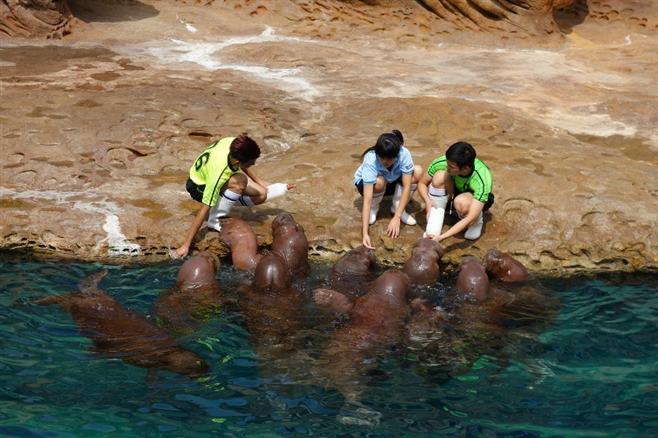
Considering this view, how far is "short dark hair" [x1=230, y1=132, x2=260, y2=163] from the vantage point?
24.7ft

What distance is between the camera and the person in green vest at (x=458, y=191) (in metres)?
7.52

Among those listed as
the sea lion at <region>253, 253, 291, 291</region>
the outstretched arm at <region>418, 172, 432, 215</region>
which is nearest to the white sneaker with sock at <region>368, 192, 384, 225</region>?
the outstretched arm at <region>418, 172, 432, 215</region>

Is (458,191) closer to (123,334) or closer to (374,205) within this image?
(374,205)

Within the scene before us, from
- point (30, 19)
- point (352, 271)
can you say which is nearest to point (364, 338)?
point (352, 271)

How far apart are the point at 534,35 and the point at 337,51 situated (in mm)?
3892

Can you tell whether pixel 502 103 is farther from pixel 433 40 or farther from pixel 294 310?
pixel 294 310

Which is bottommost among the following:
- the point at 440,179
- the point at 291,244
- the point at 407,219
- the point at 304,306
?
the point at 304,306

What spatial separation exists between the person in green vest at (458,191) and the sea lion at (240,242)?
1.58 m

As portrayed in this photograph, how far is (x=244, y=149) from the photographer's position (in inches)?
297

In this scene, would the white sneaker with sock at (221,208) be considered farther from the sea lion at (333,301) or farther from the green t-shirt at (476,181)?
the green t-shirt at (476,181)

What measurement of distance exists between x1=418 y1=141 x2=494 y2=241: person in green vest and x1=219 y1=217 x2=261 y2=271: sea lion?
5.19 ft

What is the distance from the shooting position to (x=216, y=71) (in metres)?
12.3

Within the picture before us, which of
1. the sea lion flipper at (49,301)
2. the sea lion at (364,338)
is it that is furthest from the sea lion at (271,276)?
the sea lion flipper at (49,301)

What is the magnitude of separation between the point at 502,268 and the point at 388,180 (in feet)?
4.46
